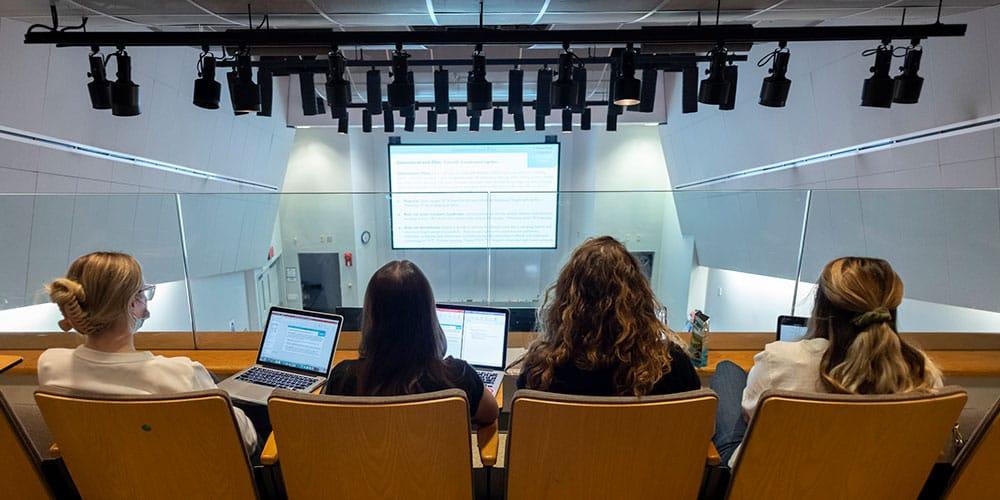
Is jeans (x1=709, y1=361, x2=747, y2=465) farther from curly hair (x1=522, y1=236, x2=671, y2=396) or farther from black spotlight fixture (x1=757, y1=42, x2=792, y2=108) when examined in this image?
black spotlight fixture (x1=757, y1=42, x2=792, y2=108)

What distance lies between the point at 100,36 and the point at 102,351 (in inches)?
80.1

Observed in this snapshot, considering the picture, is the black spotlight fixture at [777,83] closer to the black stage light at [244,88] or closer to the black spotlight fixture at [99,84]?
the black stage light at [244,88]

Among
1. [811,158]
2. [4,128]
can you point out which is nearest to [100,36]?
[4,128]

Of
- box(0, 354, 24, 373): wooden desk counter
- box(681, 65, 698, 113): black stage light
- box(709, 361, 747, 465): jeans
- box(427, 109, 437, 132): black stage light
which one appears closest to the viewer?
box(709, 361, 747, 465): jeans

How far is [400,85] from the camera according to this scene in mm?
2795

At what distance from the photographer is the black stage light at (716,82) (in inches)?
100

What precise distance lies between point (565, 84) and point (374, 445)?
2.46 m

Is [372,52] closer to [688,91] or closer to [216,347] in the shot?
[688,91]

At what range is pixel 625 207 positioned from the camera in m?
5.31

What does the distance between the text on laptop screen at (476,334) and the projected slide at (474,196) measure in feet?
2.90

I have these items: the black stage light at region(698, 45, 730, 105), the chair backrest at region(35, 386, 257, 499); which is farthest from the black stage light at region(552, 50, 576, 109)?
the chair backrest at region(35, 386, 257, 499)

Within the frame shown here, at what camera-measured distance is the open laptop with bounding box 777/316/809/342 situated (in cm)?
211

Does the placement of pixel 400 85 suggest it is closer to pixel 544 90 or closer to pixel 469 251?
pixel 469 251

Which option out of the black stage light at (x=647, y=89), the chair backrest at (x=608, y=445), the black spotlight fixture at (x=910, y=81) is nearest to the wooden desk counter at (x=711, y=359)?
the chair backrest at (x=608, y=445)
